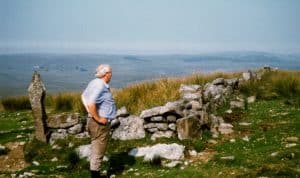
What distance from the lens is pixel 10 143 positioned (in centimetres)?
1989

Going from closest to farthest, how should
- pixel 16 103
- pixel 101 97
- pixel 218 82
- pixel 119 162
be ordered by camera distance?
pixel 101 97 < pixel 119 162 < pixel 218 82 < pixel 16 103

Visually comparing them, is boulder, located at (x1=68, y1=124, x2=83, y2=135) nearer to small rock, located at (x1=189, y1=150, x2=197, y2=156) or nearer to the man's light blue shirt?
small rock, located at (x1=189, y1=150, x2=197, y2=156)

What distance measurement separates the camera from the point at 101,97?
552 inches

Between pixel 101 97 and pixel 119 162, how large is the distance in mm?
3204

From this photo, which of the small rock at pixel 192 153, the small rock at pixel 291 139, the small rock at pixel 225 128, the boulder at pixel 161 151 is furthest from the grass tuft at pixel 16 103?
the small rock at pixel 291 139

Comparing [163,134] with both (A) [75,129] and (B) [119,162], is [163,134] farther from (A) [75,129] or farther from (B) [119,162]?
(A) [75,129]

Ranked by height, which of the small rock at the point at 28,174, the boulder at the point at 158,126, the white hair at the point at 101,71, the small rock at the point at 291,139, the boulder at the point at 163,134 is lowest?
the small rock at the point at 28,174

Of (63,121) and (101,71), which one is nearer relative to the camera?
(101,71)

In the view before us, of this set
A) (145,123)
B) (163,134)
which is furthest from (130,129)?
(163,134)

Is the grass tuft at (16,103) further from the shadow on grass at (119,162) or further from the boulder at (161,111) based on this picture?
the shadow on grass at (119,162)

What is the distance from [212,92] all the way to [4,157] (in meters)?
10.5

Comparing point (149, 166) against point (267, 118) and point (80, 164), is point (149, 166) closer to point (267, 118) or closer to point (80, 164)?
point (80, 164)

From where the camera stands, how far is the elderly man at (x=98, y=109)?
1388 cm

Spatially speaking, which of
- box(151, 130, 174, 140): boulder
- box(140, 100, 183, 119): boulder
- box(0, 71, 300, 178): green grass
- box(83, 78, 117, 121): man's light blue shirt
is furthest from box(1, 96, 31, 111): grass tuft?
box(83, 78, 117, 121): man's light blue shirt
